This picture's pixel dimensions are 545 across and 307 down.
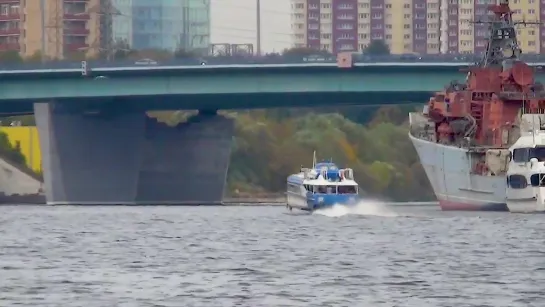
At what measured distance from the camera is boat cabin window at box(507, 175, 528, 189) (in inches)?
4737

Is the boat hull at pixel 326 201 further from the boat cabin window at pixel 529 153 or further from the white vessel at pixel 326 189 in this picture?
the boat cabin window at pixel 529 153

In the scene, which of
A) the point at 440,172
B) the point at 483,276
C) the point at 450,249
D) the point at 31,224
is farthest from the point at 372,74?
the point at 483,276

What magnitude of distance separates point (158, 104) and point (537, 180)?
178 ft

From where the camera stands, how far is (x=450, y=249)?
7912cm

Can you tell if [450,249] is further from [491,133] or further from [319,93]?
[319,93]

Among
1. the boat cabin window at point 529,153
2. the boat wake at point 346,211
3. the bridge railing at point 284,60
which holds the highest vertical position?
the bridge railing at point 284,60

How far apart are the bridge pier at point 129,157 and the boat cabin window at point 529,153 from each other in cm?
5120

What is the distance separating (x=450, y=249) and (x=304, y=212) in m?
54.1

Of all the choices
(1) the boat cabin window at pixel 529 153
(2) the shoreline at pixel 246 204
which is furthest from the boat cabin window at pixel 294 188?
(2) the shoreline at pixel 246 204

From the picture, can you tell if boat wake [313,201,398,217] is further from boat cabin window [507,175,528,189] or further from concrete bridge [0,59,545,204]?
concrete bridge [0,59,545,204]

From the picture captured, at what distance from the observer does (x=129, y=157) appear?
168750mm

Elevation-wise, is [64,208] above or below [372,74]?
below

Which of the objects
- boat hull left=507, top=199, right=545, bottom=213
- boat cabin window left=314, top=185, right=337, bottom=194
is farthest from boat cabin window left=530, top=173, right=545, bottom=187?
boat cabin window left=314, top=185, right=337, bottom=194

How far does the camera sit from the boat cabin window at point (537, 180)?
119000mm
